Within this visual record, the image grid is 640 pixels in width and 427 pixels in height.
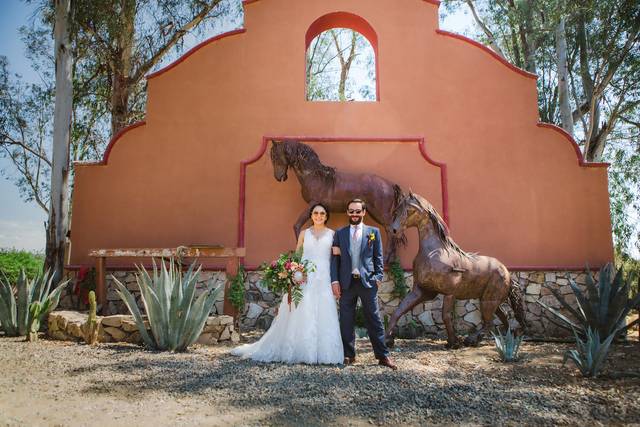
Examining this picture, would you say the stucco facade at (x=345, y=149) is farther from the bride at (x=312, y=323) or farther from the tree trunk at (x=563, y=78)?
the tree trunk at (x=563, y=78)

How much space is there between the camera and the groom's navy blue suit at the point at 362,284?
4.78 metres

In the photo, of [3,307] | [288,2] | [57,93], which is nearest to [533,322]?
[288,2]

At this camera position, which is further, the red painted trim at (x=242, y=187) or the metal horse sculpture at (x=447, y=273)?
the red painted trim at (x=242, y=187)

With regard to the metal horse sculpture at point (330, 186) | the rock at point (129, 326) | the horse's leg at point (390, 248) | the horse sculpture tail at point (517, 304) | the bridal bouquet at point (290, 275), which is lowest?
the rock at point (129, 326)

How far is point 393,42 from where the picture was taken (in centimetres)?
900

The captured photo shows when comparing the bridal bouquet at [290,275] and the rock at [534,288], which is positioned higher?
the bridal bouquet at [290,275]

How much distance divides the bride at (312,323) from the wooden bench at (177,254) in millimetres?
1898

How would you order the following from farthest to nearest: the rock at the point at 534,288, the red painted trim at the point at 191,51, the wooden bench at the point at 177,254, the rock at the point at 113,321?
1. the red painted trim at the point at 191,51
2. the rock at the point at 534,288
3. the wooden bench at the point at 177,254
4. the rock at the point at 113,321

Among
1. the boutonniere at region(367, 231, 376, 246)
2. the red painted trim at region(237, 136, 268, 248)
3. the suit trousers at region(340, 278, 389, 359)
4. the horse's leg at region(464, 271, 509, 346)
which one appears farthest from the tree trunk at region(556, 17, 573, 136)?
the suit trousers at region(340, 278, 389, 359)

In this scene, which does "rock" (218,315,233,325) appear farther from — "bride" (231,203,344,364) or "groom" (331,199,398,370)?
"groom" (331,199,398,370)

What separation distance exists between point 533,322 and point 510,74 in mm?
4632

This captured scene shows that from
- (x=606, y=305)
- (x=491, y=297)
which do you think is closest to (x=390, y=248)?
(x=491, y=297)

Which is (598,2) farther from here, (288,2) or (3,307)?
(3,307)

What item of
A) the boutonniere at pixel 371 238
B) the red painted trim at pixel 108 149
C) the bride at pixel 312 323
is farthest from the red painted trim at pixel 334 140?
the boutonniere at pixel 371 238
